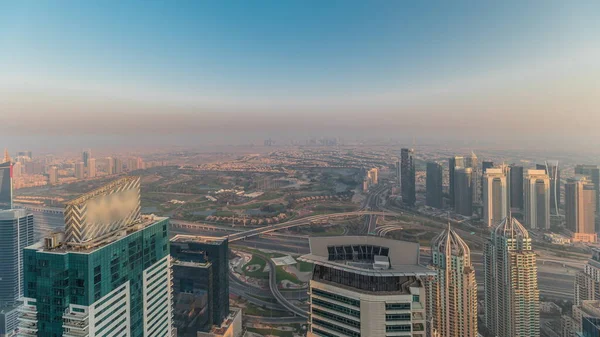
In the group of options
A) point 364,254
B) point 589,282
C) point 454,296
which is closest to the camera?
point 364,254

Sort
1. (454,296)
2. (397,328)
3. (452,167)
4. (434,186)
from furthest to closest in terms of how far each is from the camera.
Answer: (434,186), (452,167), (454,296), (397,328)

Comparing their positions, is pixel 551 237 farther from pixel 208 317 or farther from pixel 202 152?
pixel 202 152

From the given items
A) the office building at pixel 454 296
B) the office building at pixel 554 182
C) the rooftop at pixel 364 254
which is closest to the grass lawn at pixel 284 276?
the office building at pixel 454 296

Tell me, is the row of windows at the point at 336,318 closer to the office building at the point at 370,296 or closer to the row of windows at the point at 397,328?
the office building at the point at 370,296

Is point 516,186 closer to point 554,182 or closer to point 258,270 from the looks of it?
point 554,182

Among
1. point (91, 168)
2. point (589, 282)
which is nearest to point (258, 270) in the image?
point (589, 282)

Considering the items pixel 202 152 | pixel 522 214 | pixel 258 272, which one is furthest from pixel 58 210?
pixel 522 214
